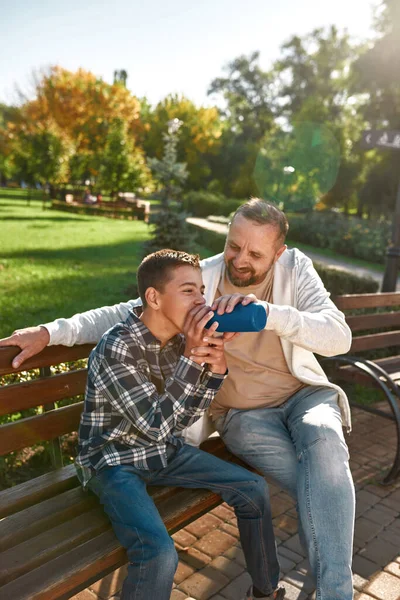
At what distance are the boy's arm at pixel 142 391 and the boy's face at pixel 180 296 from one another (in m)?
0.19

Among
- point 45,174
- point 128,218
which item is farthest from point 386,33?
Answer: point 45,174

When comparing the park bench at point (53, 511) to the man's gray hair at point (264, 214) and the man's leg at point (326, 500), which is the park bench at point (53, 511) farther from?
the man's gray hair at point (264, 214)

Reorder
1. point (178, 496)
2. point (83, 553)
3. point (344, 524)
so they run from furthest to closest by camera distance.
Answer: point (178, 496), point (344, 524), point (83, 553)

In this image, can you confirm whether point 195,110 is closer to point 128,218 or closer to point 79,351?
point 128,218

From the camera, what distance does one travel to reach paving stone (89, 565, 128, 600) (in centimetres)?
277

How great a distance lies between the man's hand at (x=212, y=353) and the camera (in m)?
2.33

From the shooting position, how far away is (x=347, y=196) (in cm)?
4250

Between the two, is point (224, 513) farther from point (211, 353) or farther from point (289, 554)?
point (211, 353)

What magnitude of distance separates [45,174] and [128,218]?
5833 millimetres

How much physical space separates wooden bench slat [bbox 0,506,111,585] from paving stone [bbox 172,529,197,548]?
97cm

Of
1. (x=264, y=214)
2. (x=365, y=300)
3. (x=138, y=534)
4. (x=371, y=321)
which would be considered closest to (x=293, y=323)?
(x=264, y=214)

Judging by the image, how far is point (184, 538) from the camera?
3275 millimetres

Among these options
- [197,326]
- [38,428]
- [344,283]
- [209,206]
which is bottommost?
[209,206]

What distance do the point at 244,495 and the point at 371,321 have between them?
2604 mm
